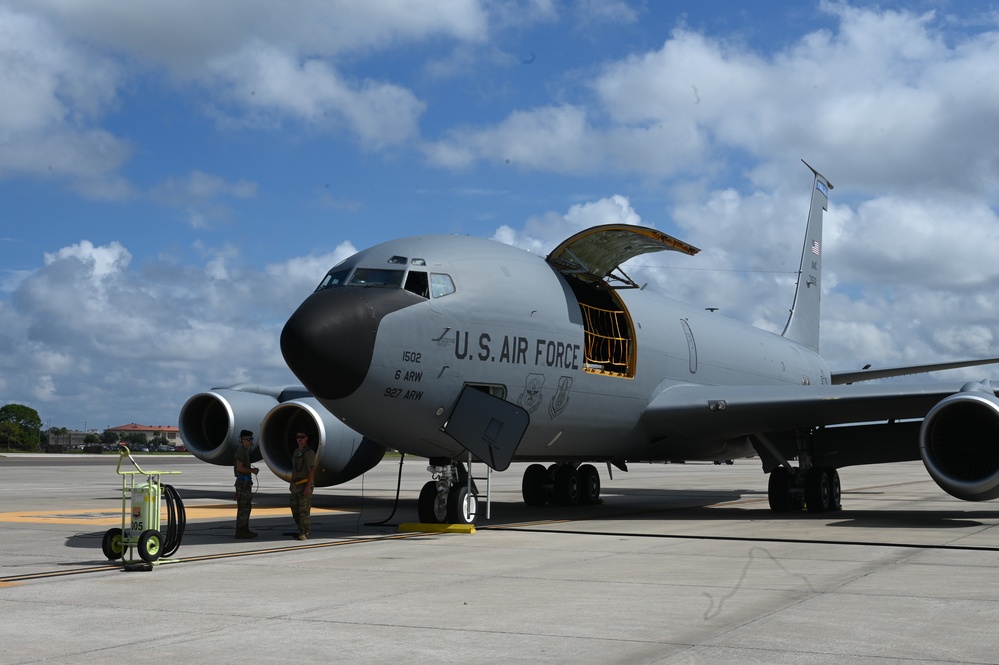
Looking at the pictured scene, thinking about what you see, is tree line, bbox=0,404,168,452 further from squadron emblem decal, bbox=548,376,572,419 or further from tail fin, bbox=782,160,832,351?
squadron emblem decal, bbox=548,376,572,419

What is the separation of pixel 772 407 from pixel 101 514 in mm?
11205

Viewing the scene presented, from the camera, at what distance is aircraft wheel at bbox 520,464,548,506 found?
19812mm

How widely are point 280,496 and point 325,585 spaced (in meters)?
15.7

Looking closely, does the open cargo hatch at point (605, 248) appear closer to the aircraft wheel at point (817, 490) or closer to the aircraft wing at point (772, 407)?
the aircraft wing at point (772, 407)

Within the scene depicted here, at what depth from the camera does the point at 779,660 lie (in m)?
5.63

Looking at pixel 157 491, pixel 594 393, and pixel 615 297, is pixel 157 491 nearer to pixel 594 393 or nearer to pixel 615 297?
pixel 594 393

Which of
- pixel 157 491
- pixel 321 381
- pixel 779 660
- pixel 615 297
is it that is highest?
pixel 615 297

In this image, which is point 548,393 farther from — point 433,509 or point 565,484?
point 565,484

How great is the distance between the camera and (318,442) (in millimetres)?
17234

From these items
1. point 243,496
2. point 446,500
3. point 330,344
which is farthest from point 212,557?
point 446,500

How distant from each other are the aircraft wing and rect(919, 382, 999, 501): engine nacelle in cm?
47

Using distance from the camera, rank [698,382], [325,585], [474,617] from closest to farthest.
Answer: [474,617] → [325,585] → [698,382]

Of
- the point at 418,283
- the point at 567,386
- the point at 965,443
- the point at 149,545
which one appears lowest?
the point at 149,545

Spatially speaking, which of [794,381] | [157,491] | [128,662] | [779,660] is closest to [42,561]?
[157,491]
